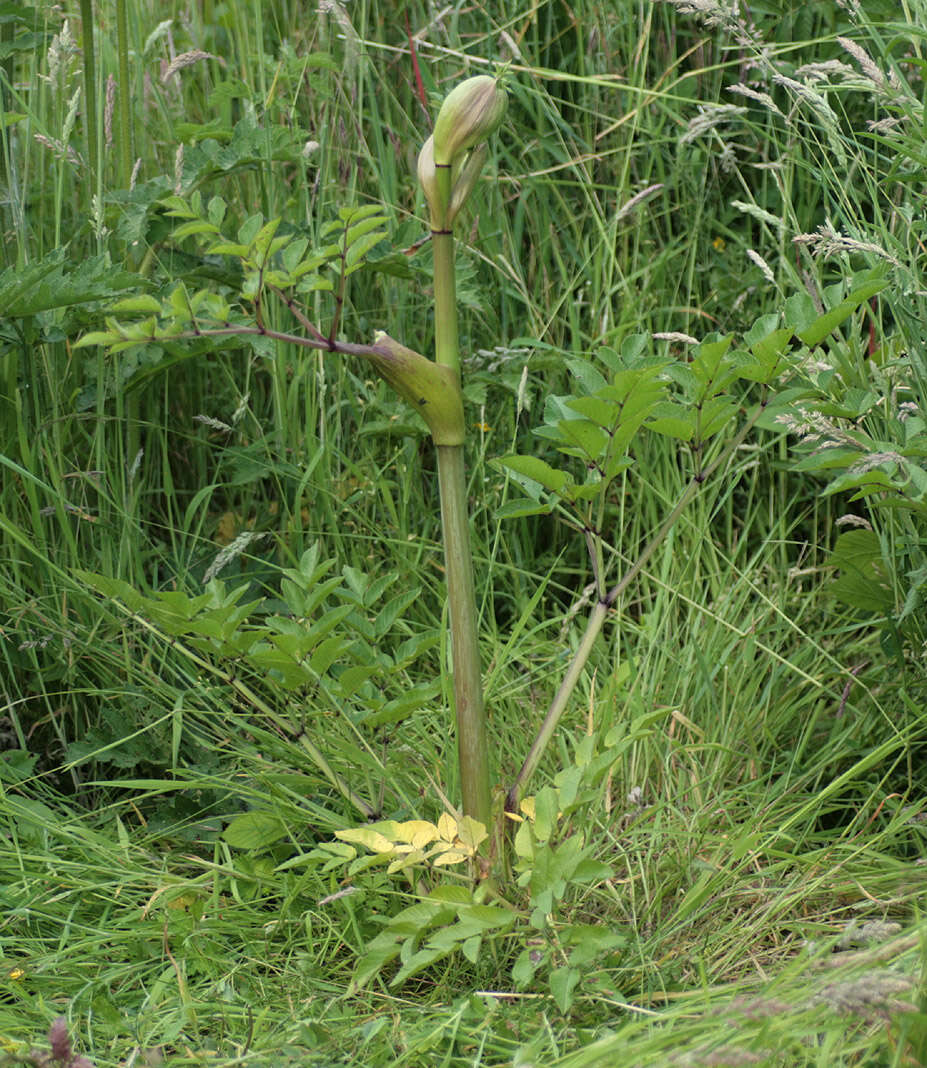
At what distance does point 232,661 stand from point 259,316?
16.3 inches

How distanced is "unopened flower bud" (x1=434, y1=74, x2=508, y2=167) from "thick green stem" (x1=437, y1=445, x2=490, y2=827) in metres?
0.31

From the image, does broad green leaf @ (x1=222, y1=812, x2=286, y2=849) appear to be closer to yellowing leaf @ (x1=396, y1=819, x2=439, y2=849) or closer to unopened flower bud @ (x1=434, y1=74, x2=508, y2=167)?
yellowing leaf @ (x1=396, y1=819, x2=439, y2=849)

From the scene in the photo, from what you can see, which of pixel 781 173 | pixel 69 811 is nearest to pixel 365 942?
pixel 69 811

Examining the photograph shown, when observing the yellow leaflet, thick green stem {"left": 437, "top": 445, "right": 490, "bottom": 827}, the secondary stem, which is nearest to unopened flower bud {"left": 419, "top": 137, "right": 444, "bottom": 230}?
thick green stem {"left": 437, "top": 445, "right": 490, "bottom": 827}

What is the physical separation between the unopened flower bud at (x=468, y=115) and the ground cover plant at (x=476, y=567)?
135 mm

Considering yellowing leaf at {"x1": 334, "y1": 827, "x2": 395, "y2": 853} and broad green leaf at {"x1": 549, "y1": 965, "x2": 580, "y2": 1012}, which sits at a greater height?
yellowing leaf at {"x1": 334, "y1": 827, "x2": 395, "y2": 853}

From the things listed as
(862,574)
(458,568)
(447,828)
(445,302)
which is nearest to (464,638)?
(458,568)

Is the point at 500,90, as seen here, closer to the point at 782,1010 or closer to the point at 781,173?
the point at 782,1010

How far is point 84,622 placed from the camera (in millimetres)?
1863

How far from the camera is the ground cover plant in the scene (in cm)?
127

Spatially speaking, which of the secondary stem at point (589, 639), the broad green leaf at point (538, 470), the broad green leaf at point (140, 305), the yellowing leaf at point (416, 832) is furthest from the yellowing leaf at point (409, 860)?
the broad green leaf at point (140, 305)

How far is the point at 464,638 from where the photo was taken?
133 centimetres

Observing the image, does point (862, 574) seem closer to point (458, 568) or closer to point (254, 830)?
point (458, 568)

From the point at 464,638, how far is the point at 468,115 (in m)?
0.54
